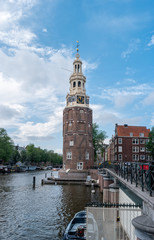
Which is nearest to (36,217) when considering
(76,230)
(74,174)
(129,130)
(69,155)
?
(76,230)

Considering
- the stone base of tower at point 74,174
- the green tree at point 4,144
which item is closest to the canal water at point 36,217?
the stone base of tower at point 74,174

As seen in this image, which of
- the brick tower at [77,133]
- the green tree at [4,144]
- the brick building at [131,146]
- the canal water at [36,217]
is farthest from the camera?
the green tree at [4,144]

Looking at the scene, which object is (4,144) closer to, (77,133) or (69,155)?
(69,155)

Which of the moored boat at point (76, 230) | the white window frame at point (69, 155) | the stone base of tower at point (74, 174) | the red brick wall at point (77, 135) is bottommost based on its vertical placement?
the stone base of tower at point (74, 174)

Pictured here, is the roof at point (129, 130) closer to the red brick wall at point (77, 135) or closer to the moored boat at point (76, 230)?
the red brick wall at point (77, 135)

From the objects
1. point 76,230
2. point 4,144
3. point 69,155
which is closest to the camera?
point 76,230

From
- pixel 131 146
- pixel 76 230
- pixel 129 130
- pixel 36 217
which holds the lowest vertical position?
pixel 36 217

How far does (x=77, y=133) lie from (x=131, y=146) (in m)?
18.3

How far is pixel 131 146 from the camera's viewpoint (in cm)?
5728

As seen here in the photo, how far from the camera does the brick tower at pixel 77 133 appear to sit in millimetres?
48594

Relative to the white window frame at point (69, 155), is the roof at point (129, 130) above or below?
above

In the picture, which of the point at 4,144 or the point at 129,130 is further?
the point at 4,144

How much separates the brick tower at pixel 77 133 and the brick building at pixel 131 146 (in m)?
10.9

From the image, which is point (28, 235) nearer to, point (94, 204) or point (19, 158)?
point (94, 204)
